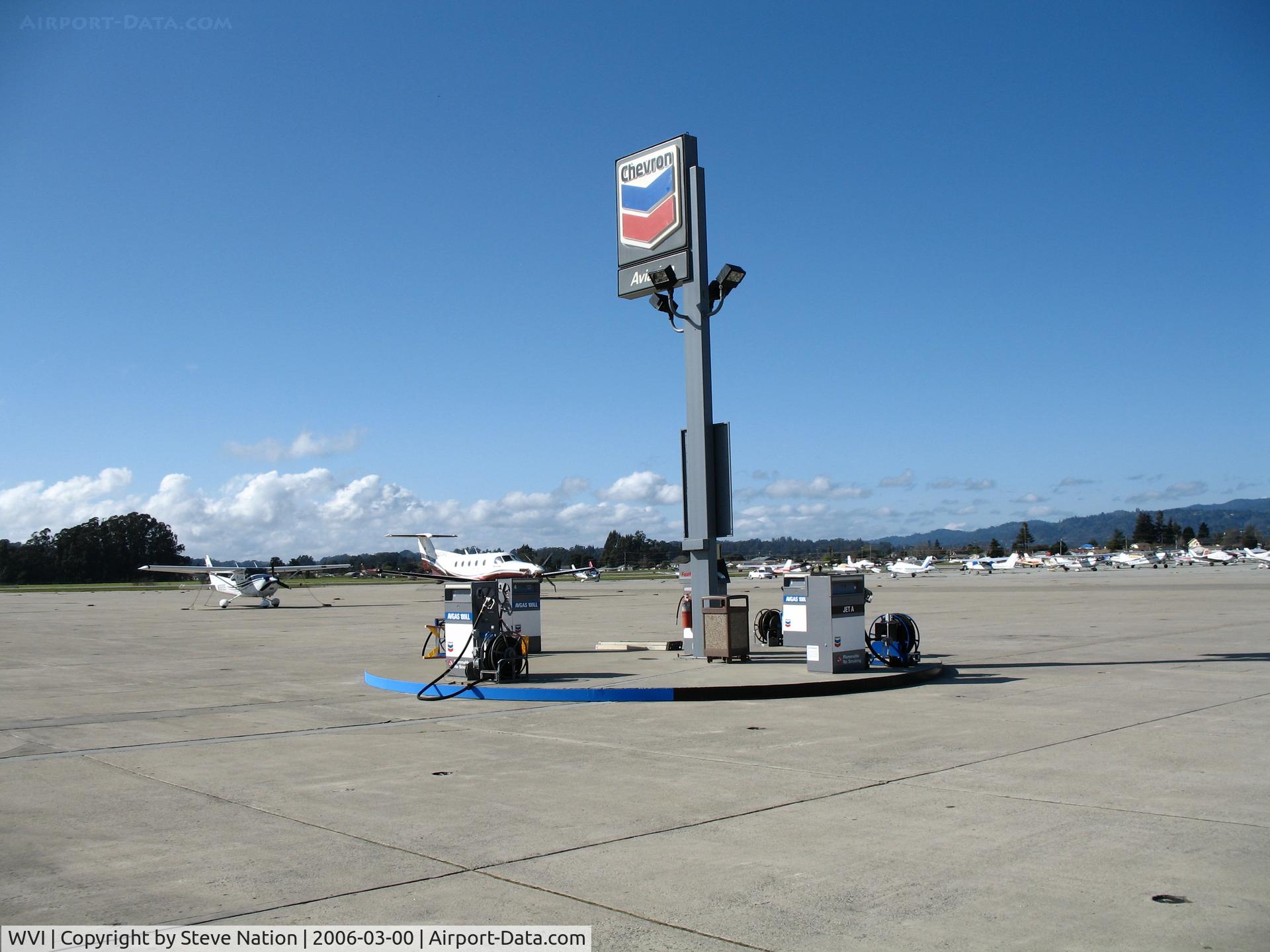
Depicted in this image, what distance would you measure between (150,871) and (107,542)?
164006mm

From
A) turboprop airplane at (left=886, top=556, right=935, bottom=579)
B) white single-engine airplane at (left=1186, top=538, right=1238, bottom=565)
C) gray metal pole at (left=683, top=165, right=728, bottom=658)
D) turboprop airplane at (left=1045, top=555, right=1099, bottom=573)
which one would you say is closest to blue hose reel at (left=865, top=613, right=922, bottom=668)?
gray metal pole at (left=683, top=165, right=728, bottom=658)

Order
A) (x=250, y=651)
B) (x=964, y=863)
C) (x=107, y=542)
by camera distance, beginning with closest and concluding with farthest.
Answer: (x=964, y=863) < (x=250, y=651) < (x=107, y=542)

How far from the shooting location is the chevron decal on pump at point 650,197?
17.9m

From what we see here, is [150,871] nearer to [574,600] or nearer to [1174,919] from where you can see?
[1174,919]

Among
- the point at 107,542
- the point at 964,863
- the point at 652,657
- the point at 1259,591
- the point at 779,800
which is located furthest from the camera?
the point at 107,542

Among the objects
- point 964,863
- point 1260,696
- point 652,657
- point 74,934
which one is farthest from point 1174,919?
point 652,657

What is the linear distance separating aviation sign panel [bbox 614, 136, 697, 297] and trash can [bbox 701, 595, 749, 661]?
18.9 ft

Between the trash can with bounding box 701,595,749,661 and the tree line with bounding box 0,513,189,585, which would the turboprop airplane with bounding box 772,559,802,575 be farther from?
the tree line with bounding box 0,513,189,585

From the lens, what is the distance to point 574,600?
4728 centimetres

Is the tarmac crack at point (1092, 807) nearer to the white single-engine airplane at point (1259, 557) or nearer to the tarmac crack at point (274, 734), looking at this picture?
the tarmac crack at point (274, 734)

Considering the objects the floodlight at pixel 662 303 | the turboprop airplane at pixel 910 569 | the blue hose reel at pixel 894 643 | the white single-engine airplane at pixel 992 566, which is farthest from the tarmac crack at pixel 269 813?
the white single-engine airplane at pixel 992 566

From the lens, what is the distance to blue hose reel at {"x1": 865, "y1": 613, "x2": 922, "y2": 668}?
15.2 metres

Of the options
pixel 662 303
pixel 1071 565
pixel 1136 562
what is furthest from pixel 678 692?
pixel 1136 562

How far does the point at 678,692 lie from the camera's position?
42.9 ft
